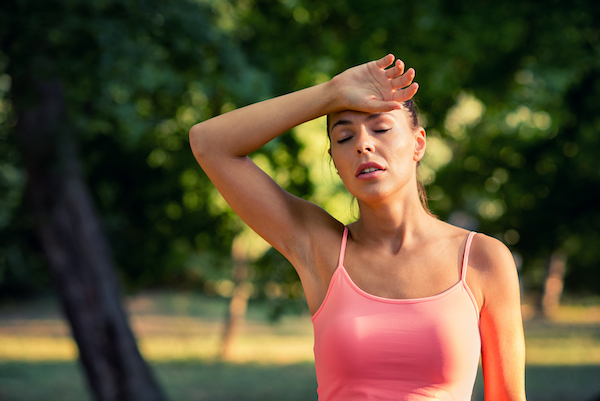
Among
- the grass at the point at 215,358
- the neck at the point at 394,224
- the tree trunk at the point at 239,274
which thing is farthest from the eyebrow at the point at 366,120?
the tree trunk at the point at 239,274

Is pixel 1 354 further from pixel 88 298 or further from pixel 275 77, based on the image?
pixel 275 77

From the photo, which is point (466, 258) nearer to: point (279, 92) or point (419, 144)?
point (419, 144)

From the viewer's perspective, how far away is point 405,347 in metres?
1.51

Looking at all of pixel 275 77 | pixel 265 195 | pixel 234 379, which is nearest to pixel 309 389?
pixel 234 379

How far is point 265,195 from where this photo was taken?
1738mm

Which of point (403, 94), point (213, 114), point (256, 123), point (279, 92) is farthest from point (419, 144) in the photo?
point (213, 114)

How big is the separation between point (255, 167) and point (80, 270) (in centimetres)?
518

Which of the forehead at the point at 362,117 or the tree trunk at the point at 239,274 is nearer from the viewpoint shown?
the forehead at the point at 362,117

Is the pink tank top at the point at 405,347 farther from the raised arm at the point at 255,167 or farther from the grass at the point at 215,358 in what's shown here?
the grass at the point at 215,358

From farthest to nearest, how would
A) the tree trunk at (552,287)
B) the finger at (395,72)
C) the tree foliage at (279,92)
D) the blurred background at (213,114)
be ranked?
Answer: the tree trunk at (552,287), the blurred background at (213,114), the tree foliage at (279,92), the finger at (395,72)

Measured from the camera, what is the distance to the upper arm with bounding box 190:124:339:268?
5.70ft

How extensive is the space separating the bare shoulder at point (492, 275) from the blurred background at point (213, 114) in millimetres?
3374

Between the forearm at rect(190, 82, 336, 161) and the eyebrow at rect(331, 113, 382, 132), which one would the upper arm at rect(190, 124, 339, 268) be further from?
the eyebrow at rect(331, 113, 382, 132)

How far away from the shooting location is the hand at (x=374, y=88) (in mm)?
1622
